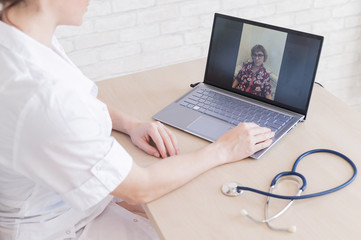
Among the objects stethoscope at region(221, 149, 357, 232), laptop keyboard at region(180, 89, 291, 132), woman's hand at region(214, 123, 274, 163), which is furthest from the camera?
laptop keyboard at region(180, 89, 291, 132)

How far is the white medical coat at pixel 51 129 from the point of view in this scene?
703 mm

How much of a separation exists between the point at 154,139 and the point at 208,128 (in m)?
0.15

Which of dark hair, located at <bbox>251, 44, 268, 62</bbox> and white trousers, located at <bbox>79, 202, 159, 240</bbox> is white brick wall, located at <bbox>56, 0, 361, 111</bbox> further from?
white trousers, located at <bbox>79, 202, 159, 240</bbox>

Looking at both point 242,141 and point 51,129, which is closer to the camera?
point 51,129

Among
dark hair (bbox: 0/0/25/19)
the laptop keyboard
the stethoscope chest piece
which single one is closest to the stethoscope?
the stethoscope chest piece

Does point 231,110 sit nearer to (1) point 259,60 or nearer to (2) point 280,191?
(1) point 259,60

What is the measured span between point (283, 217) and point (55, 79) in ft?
1.59

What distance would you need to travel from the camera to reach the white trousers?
39.2 inches

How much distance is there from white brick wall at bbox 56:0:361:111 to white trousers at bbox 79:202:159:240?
0.99 metres

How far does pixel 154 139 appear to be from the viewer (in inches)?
39.6

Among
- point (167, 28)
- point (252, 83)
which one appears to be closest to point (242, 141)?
point (252, 83)

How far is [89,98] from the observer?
79cm

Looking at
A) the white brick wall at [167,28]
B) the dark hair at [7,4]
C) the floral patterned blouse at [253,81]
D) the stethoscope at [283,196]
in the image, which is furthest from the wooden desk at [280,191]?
the white brick wall at [167,28]

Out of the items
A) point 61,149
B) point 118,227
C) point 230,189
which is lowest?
point 118,227
